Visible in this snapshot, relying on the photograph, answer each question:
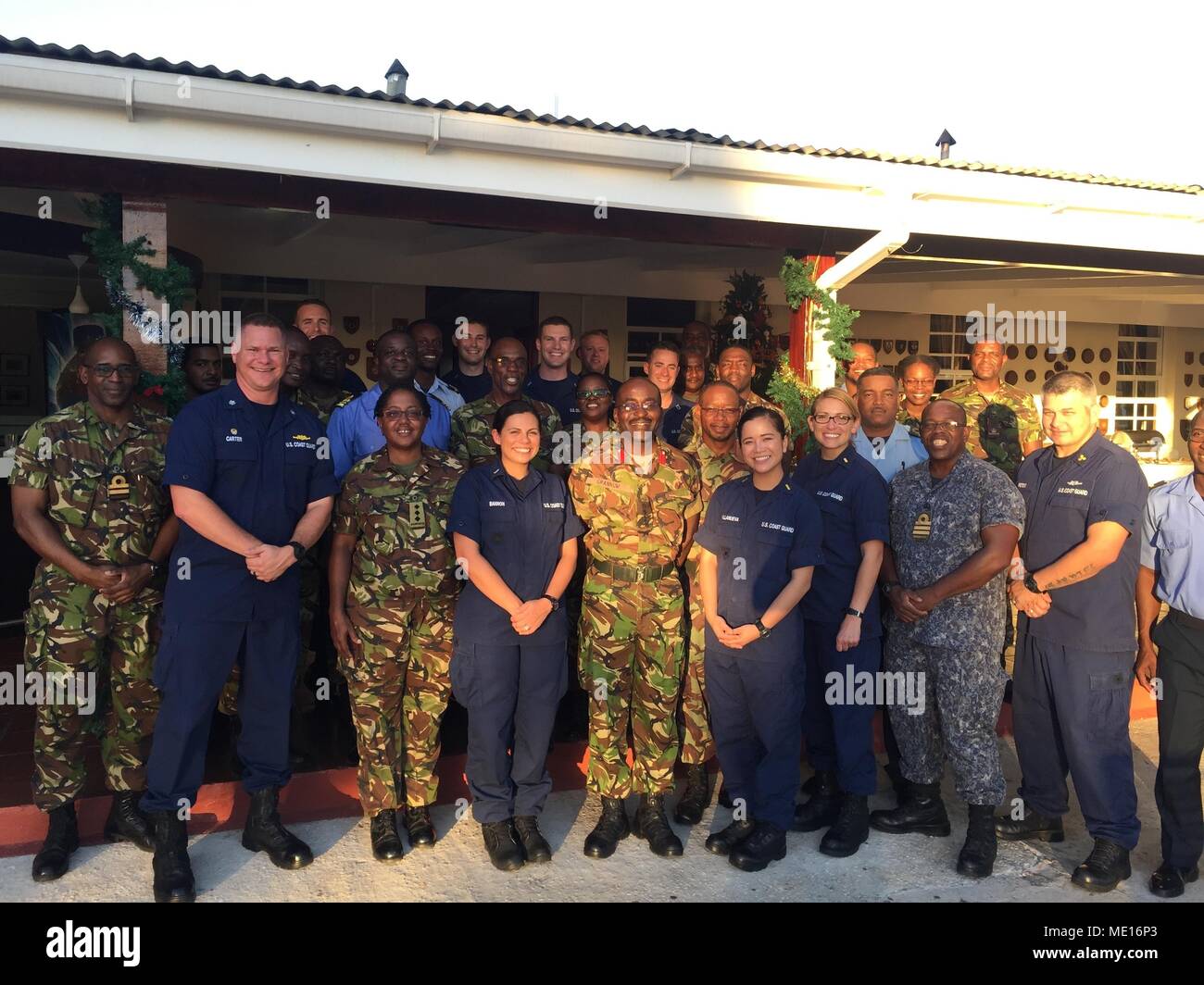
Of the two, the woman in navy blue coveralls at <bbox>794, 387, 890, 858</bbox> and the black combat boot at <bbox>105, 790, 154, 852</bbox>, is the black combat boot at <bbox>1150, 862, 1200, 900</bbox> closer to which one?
the woman in navy blue coveralls at <bbox>794, 387, 890, 858</bbox>

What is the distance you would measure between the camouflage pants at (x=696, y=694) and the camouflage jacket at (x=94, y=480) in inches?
83.5

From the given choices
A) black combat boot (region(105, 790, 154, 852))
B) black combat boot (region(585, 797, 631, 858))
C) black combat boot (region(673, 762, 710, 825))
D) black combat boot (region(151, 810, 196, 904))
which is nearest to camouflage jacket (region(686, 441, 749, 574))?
black combat boot (region(673, 762, 710, 825))

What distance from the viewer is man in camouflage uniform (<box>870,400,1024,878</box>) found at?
3536 millimetres

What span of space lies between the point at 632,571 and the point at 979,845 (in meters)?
1.62

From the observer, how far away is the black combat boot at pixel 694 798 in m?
3.92

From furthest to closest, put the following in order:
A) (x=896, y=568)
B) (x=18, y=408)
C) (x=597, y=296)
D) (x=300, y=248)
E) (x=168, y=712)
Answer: (x=597, y=296) → (x=18, y=408) → (x=300, y=248) → (x=896, y=568) → (x=168, y=712)

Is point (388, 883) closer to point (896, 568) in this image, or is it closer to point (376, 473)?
point (376, 473)

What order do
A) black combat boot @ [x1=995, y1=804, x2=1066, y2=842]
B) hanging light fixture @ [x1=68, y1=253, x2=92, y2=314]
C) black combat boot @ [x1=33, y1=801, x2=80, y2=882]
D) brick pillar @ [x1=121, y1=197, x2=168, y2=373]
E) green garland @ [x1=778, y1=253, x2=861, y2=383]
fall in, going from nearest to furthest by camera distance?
black combat boot @ [x1=33, y1=801, x2=80, y2=882] < black combat boot @ [x1=995, y1=804, x2=1066, y2=842] < brick pillar @ [x1=121, y1=197, x2=168, y2=373] < green garland @ [x1=778, y1=253, x2=861, y2=383] < hanging light fixture @ [x1=68, y1=253, x2=92, y2=314]

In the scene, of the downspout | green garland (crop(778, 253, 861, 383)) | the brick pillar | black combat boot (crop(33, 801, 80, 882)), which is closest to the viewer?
black combat boot (crop(33, 801, 80, 882))

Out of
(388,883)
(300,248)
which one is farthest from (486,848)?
(300,248)

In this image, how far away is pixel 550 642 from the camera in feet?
11.6

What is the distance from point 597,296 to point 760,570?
6.64 metres

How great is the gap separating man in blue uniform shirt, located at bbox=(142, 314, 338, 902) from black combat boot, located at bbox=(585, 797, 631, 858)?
1.03m

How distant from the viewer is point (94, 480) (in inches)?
136
